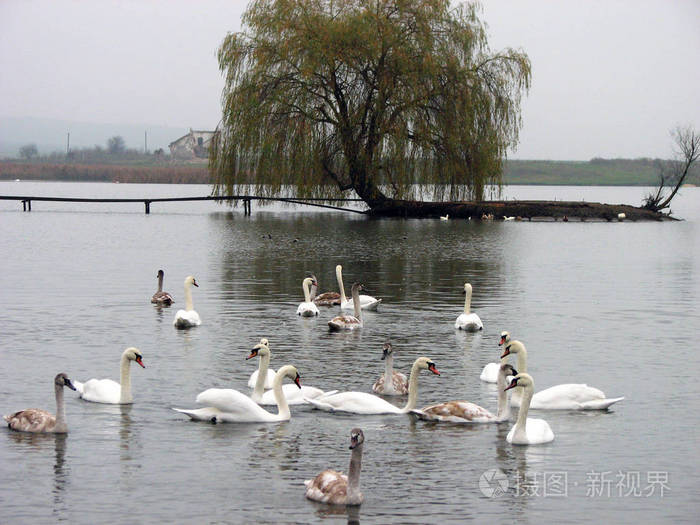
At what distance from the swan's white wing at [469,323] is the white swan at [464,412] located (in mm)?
6616

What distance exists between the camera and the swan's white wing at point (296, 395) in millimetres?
13859

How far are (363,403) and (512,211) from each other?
169ft

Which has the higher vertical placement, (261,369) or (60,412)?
(261,369)

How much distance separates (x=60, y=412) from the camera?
12.4m

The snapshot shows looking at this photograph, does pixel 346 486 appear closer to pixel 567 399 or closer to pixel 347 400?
pixel 347 400

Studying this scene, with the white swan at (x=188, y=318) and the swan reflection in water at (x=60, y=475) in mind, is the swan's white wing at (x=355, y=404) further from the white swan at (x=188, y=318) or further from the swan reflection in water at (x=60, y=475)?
the white swan at (x=188, y=318)

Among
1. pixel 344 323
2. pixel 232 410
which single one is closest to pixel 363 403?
pixel 232 410

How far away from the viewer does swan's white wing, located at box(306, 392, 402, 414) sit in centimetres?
1353

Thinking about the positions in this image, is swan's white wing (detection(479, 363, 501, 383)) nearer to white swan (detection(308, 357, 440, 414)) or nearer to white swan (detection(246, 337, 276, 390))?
white swan (detection(308, 357, 440, 414))

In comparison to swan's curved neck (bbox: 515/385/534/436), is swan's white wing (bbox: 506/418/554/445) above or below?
below

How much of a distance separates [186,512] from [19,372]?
677cm

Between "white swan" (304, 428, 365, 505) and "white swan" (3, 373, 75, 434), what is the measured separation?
361cm

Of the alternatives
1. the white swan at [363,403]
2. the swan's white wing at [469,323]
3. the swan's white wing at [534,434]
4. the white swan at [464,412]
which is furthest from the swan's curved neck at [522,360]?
the swan's white wing at [469,323]

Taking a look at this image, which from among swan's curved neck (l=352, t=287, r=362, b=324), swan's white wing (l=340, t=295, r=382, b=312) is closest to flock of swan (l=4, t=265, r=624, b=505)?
swan's curved neck (l=352, t=287, r=362, b=324)
